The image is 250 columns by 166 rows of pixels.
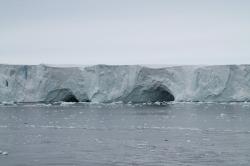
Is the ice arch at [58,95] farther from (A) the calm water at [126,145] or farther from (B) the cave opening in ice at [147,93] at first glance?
(A) the calm water at [126,145]

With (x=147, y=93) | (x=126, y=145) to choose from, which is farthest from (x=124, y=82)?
(x=126, y=145)

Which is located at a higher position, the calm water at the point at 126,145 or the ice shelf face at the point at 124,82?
the ice shelf face at the point at 124,82

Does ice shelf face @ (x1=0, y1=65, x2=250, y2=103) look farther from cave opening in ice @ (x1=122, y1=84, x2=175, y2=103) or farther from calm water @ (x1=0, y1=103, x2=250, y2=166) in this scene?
calm water @ (x1=0, y1=103, x2=250, y2=166)

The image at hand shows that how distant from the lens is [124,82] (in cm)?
3916

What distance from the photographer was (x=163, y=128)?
20141mm

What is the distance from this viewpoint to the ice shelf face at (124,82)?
1499 inches

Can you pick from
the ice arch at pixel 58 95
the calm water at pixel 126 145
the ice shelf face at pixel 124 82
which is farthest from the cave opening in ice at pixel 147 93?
the calm water at pixel 126 145

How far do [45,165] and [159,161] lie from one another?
2.63 metres

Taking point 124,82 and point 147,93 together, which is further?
point 147,93

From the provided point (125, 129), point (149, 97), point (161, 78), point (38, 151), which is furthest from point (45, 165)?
point (149, 97)

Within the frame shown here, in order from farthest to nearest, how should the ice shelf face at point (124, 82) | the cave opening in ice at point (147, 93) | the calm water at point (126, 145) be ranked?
the cave opening in ice at point (147, 93)
the ice shelf face at point (124, 82)
the calm water at point (126, 145)

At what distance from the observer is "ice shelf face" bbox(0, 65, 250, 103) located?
1499 inches

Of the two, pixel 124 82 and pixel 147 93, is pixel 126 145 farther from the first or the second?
pixel 147 93

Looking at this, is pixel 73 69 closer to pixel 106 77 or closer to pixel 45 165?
pixel 106 77
